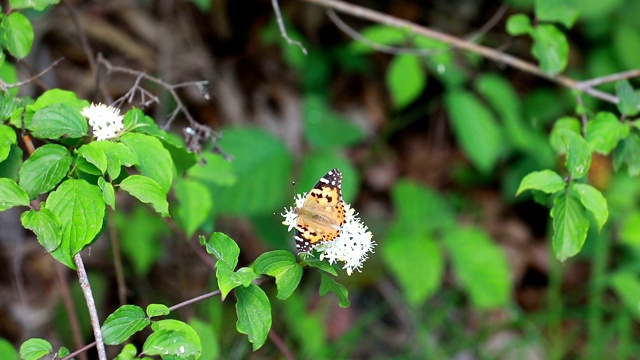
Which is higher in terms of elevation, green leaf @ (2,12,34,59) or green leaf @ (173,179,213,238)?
green leaf @ (173,179,213,238)

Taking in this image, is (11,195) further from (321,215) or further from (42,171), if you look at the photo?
(321,215)

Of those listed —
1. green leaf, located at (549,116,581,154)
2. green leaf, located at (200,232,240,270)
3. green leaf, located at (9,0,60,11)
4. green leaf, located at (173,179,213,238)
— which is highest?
green leaf, located at (549,116,581,154)

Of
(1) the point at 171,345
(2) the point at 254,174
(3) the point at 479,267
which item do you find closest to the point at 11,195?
(1) the point at 171,345

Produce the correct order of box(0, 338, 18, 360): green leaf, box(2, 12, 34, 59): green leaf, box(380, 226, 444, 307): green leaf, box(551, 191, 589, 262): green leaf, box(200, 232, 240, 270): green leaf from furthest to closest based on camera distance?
box(380, 226, 444, 307): green leaf → box(0, 338, 18, 360): green leaf → box(2, 12, 34, 59): green leaf → box(551, 191, 589, 262): green leaf → box(200, 232, 240, 270): green leaf

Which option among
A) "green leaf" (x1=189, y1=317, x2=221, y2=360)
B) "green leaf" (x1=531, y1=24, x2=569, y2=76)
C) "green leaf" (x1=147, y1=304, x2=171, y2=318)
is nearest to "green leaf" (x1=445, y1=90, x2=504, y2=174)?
"green leaf" (x1=531, y1=24, x2=569, y2=76)

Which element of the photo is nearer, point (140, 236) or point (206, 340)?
point (206, 340)

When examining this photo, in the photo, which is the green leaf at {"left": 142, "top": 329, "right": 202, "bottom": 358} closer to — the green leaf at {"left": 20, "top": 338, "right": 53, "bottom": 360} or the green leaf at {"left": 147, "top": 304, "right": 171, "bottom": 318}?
the green leaf at {"left": 147, "top": 304, "right": 171, "bottom": 318}

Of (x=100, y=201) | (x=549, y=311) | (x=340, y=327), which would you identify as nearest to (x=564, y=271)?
(x=549, y=311)
